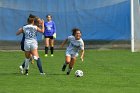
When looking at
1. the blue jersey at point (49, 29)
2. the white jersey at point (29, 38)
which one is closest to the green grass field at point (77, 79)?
the white jersey at point (29, 38)

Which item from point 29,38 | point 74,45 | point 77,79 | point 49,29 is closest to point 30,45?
point 29,38

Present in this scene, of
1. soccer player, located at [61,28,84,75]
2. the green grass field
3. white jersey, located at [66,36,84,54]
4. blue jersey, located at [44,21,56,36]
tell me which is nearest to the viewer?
the green grass field

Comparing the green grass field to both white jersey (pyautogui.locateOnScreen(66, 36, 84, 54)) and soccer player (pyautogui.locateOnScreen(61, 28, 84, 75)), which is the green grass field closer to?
soccer player (pyautogui.locateOnScreen(61, 28, 84, 75))

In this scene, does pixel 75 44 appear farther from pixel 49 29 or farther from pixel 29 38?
pixel 49 29

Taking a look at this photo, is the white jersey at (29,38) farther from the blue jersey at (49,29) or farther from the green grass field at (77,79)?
the blue jersey at (49,29)

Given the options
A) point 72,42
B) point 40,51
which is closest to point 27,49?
point 72,42

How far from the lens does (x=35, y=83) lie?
521 inches

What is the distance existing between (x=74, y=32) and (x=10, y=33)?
11.5 metres

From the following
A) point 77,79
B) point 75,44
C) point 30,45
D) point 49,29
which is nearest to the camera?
point 77,79

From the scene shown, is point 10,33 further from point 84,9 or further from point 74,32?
point 74,32

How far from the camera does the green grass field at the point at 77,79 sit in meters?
12.1

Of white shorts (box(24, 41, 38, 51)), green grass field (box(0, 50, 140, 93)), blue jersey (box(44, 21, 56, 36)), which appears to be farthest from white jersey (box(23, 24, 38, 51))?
blue jersey (box(44, 21, 56, 36))

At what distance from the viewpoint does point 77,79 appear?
14266 millimetres

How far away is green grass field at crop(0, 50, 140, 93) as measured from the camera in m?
12.1
